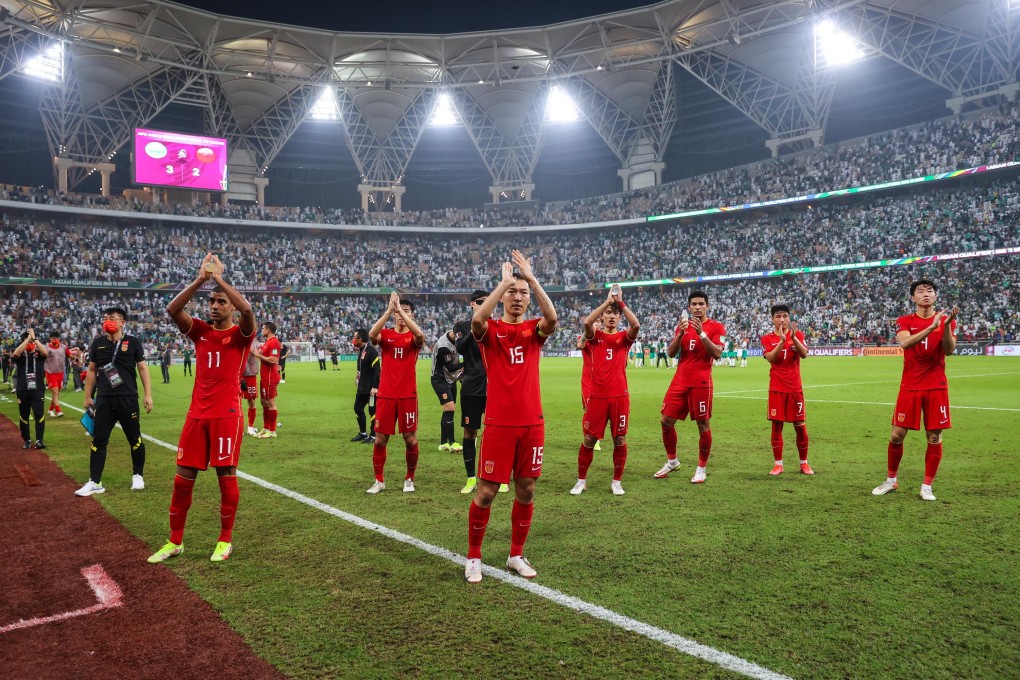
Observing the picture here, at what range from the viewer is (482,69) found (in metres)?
56.8

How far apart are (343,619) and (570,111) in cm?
6446

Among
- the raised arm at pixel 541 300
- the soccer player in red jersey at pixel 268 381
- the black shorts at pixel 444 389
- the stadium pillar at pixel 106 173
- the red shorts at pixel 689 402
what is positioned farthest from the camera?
the stadium pillar at pixel 106 173

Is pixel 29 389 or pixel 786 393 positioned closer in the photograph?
pixel 786 393

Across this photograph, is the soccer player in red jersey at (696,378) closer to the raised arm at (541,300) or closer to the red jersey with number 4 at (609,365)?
the red jersey with number 4 at (609,365)

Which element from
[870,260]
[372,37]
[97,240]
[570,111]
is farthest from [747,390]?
[97,240]

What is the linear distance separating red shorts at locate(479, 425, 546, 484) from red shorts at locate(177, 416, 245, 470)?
7.33 feet

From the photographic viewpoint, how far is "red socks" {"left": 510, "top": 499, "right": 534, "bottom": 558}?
530 cm

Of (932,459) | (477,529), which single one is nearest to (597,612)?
(477,529)

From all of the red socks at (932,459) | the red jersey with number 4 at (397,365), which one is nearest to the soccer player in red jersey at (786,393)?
the red socks at (932,459)

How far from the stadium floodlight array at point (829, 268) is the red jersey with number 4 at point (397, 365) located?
111 feet

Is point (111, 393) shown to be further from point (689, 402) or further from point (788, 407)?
point (788, 407)

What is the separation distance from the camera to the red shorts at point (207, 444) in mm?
5742

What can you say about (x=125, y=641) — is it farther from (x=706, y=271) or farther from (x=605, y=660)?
(x=706, y=271)

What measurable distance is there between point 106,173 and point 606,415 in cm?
6231
